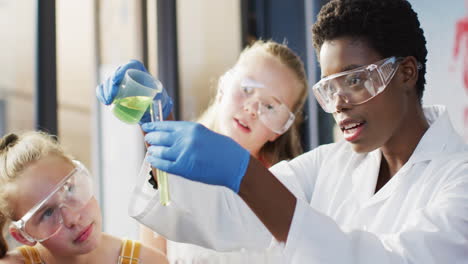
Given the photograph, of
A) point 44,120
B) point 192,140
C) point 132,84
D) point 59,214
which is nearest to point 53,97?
Result: point 44,120

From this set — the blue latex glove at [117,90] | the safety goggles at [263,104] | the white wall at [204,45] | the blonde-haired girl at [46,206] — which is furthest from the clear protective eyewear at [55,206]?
the white wall at [204,45]

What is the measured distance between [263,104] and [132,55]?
1872 millimetres

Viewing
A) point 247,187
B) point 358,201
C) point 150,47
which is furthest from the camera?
point 150,47

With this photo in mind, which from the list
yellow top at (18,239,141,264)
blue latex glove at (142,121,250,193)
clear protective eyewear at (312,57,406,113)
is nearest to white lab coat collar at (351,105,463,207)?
clear protective eyewear at (312,57,406,113)

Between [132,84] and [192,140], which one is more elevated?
[132,84]

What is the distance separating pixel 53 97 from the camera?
2072mm

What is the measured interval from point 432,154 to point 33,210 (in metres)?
1.08

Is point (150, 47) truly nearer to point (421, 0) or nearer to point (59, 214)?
point (421, 0)

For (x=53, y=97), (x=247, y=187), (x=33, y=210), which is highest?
(x=53, y=97)

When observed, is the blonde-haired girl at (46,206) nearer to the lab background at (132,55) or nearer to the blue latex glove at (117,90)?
the blue latex glove at (117,90)

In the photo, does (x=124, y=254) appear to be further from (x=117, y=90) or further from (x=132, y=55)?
(x=132, y=55)

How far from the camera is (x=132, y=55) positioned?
12.1 feet

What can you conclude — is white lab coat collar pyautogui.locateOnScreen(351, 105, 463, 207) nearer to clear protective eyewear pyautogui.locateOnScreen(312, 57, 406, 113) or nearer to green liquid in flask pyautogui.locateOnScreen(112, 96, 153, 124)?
clear protective eyewear pyautogui.locateOnScreen(312, 57, 406, 113)

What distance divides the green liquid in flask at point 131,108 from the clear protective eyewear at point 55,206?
12.6 inches
